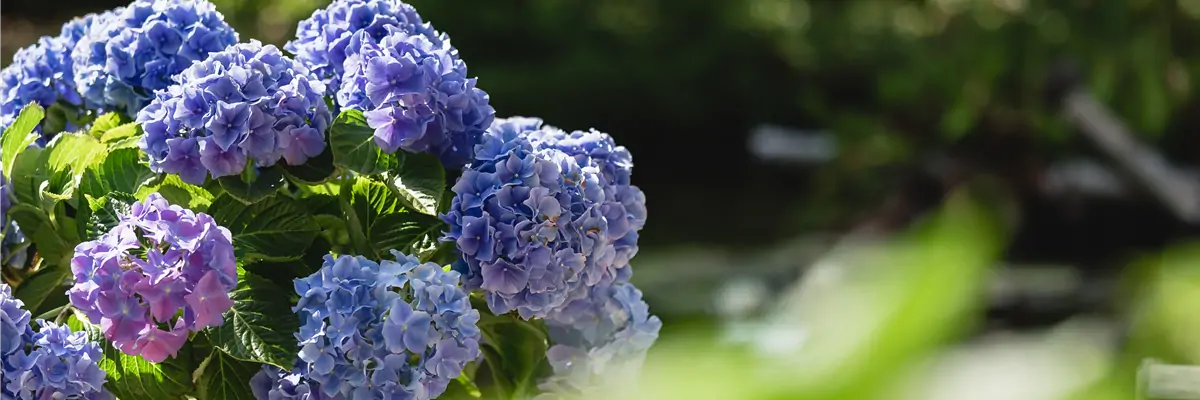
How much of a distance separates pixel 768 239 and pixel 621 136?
3.96 feet

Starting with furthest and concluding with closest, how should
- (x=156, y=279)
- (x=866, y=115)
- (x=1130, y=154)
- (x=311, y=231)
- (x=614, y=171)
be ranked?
(x=866, y=115) → (x=1130, y=154) → (x=614, y=171) → (x=311, y=231) → (x=156, y=279)

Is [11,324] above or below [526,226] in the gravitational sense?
below

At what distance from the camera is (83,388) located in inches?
35.9

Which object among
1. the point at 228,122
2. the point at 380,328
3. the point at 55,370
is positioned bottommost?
the point at 55,370

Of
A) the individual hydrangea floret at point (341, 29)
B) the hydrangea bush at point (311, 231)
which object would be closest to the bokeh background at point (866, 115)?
the hydrangea bush at point (311, 231)

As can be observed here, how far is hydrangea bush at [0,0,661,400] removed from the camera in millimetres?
889

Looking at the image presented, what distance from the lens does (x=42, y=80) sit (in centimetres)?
117

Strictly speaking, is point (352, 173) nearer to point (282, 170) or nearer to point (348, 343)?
point (282, 170)

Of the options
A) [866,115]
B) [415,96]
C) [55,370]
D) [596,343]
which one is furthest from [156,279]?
[866,115]

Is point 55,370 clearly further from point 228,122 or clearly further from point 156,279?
point 228,122

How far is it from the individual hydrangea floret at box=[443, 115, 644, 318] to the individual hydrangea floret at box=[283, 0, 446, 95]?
15cm

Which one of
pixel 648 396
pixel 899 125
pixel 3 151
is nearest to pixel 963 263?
pixel 648 396

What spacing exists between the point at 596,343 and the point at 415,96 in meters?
0.31

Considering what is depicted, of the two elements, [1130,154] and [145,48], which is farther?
[1130,154]
